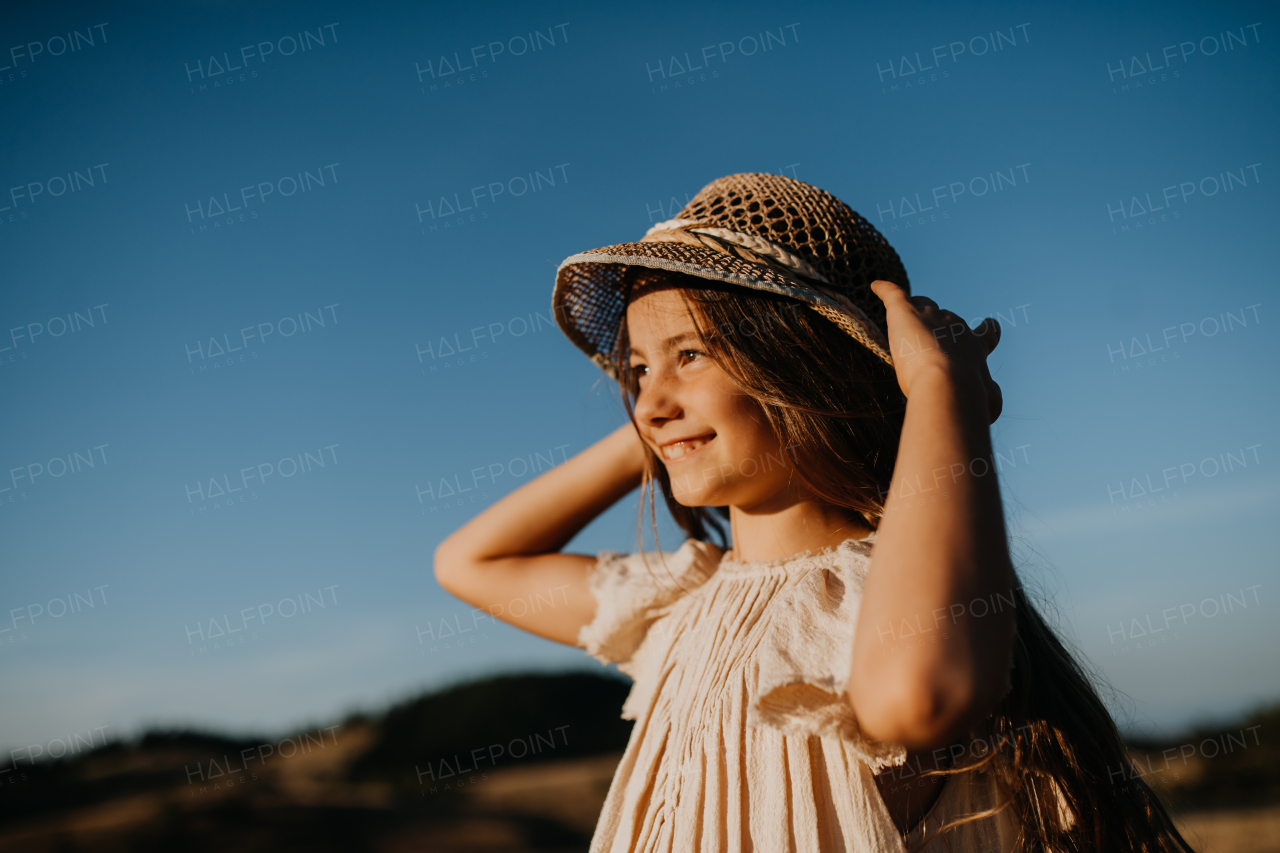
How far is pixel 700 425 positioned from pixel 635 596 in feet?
1.86

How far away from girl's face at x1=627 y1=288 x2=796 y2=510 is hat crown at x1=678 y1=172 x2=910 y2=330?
0.90 ft

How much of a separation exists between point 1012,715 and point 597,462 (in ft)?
4.33

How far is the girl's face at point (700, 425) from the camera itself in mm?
1823

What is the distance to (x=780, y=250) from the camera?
181cm

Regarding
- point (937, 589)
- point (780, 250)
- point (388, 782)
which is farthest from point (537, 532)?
point (388, 782)

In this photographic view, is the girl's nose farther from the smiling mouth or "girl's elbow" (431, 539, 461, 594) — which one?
"girl's elbow" (431, 539, 461, 594)

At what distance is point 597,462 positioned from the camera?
7.73 ft

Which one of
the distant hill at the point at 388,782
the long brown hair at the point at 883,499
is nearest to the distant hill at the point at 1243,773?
the distant hill at the point at 388,782

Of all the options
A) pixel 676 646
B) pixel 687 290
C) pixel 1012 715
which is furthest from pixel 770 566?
pixel 687 290

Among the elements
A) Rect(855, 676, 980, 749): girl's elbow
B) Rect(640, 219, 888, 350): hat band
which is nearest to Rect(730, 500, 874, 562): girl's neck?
Rect(640, 219, 888, 350): hat band

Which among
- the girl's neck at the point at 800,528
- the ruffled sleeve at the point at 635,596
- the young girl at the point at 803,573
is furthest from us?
the ruffled sleeve at the point at 635,596

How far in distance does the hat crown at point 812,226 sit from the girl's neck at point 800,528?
1.64ft

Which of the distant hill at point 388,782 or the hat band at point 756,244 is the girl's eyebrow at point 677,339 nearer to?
the hat band at point 756,244

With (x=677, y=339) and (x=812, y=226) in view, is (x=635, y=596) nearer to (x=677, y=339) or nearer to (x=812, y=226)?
(x=677, y=339)
